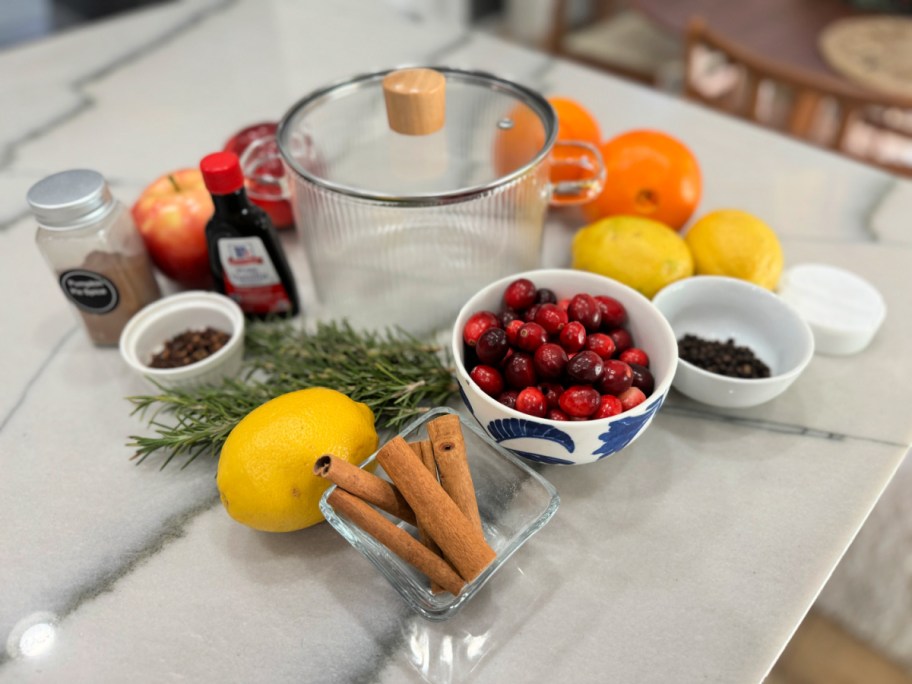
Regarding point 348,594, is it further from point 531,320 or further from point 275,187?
point 275,187

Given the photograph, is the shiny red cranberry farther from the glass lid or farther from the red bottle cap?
the red bottle cap

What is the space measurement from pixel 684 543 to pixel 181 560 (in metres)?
0.44

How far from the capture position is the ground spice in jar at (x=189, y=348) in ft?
2.37

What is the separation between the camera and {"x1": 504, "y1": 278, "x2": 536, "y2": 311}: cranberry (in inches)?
26.0

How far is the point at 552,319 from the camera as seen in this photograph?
62cm

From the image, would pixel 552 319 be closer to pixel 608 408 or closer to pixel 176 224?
pixel 608 408

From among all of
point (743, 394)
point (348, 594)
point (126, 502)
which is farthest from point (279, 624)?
point (743, 394)

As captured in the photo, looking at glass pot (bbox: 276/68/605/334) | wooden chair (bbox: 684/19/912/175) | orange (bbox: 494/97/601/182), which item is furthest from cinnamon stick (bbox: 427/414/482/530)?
wooden chair (bbox: 684/19/912/175)

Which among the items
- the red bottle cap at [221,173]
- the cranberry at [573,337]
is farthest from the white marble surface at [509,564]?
the red bottle cap at [221,173]

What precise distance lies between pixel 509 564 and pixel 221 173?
45cm

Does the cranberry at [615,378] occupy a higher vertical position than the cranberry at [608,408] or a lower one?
higher

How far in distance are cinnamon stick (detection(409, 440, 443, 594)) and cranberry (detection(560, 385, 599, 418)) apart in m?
0.12

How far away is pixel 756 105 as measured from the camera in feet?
4.16

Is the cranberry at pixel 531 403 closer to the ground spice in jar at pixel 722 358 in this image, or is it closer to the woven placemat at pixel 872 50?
the ground spice in jar at pixel 722 358
